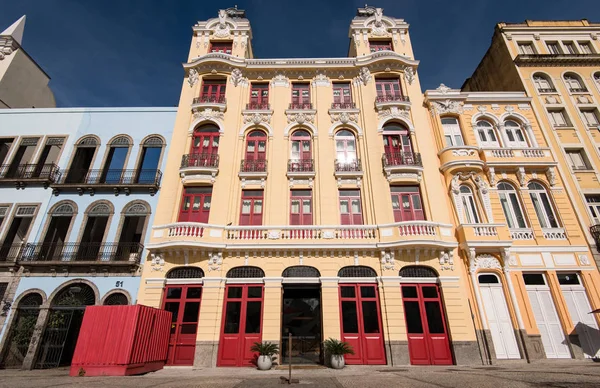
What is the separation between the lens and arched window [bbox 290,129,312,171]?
18.1 metres

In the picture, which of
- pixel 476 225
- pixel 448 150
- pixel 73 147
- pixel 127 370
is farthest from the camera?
pixel 73 147

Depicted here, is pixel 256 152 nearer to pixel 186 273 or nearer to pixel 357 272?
pixel 186 273

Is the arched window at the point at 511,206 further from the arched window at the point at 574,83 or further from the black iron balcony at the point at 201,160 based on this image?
the black iron balcony at the point at 201,160

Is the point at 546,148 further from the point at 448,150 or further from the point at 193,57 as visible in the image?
the point at 193,57

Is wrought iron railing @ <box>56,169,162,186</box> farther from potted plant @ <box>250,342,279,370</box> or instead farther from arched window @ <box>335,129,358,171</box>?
arched window @ <box>335,129,358,171</box>

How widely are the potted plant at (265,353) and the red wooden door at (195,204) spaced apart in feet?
24.1

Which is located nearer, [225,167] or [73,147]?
[225,167]

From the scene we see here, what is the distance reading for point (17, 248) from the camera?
661 inches

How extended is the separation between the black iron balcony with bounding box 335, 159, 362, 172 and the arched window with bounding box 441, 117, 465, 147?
6198 millimetres

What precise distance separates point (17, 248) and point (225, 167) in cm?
1283

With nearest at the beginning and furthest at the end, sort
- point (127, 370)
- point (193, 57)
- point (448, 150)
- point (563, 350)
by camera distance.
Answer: point (127, 370) < point (563, 350) < point (448, 150) < point (193, 57)

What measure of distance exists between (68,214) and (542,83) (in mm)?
33327

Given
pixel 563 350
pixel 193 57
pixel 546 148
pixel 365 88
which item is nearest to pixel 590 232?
pixel 546 148

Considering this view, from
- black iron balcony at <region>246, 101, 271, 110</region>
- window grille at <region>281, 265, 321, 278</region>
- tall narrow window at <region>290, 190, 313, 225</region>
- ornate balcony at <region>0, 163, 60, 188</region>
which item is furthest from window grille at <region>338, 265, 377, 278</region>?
ornate balcony at <region>0, 163, 60, 188</region>
